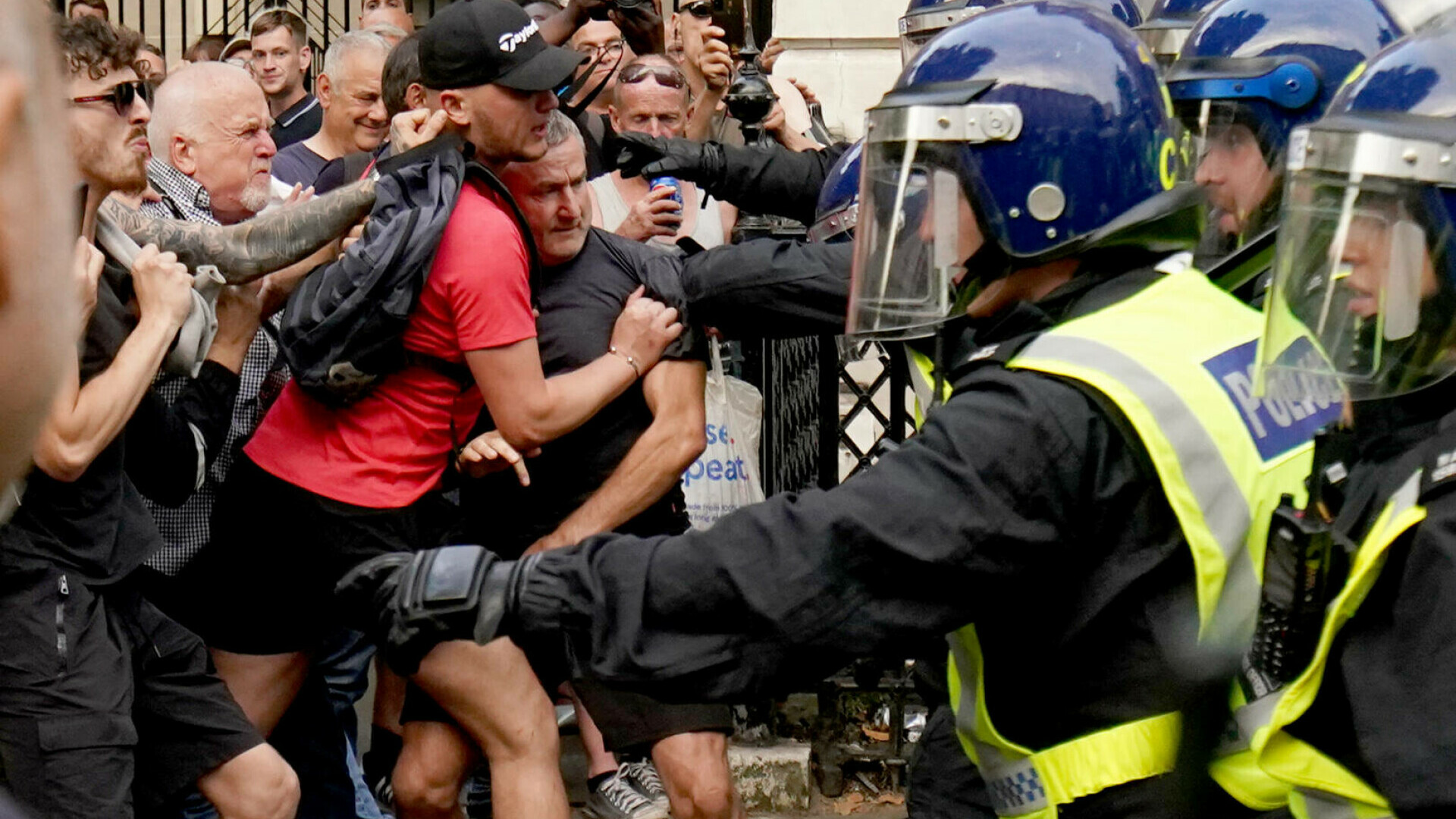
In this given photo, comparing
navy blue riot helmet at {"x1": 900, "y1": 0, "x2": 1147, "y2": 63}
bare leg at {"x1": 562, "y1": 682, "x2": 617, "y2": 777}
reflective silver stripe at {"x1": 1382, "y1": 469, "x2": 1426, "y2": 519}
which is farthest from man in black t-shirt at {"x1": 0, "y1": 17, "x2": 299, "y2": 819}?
reflective silver stripe at {"x1": 1382, "y1": 469, "x2": 1426, "y2": 519}

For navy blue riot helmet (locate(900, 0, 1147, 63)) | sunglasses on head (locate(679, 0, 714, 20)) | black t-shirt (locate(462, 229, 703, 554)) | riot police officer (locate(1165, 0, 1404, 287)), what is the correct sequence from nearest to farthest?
riot police officer (locate(1165, 0, 1404, 287)) → black t-shirt (locate(462, 229, 703, 554)) → navy blue riot helmet (locate(900, 0, 1147, 63)) → sunglasses on head (locate(679, 0, 714, 20))

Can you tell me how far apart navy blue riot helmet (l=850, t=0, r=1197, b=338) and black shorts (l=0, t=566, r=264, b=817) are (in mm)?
1969

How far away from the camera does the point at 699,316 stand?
442 cm

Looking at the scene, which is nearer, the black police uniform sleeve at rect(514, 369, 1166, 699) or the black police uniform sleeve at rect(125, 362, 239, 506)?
the black police uniform sleeve at rect(514, 369, 1166, 699)

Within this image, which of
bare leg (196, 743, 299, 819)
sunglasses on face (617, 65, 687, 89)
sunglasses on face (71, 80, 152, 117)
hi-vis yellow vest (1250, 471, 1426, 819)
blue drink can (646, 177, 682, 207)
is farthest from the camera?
sunglasses on face (617, 65, 687, 89)

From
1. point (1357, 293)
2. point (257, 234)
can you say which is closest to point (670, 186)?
point (257, 234)

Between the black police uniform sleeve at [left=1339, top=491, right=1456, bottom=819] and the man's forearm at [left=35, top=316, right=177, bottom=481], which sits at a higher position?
the black police uniform sleeve at [left=1339, top=491, right=1456, bottom=819]

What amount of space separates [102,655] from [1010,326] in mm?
2171

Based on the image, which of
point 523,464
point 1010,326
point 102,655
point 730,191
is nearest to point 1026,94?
point 1010,326

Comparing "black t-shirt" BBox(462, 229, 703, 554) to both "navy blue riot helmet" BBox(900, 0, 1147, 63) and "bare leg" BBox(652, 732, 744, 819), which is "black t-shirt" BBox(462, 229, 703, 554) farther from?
"navy blue riot helmet" BBox(900, 0, 1147, 63)

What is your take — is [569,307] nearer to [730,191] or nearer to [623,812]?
[730,191]

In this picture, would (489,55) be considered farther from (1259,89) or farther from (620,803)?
(620,803)

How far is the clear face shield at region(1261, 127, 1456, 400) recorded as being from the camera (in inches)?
84.3

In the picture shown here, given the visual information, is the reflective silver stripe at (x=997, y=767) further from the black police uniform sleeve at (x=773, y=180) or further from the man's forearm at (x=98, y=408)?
the black police uniform sleeve at (x=773, y=180)
